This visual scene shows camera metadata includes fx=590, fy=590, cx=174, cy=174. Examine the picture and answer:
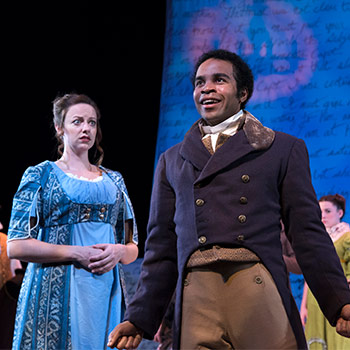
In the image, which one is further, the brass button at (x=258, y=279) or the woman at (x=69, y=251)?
the woman at (x=69, y=251)

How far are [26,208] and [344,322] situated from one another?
165 centimetres

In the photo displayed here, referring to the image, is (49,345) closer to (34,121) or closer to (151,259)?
(151,259)

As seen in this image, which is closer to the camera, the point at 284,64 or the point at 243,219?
the point at 243,219

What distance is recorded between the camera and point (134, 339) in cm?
186

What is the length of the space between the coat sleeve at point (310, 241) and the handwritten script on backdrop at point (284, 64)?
11.3 feet

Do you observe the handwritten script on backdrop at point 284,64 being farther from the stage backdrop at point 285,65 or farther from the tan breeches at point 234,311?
the tan breeches at point 234,311

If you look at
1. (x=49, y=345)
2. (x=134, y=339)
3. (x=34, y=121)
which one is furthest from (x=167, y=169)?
(x=34, y=121)

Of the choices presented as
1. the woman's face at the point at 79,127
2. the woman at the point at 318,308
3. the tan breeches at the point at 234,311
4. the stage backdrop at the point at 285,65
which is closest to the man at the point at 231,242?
the tan breeches at the point at 234,311

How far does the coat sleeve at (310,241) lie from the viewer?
1777mm

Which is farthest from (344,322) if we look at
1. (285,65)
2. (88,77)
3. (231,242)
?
(88,77)

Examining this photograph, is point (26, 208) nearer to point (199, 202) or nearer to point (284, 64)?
point (199, 202)

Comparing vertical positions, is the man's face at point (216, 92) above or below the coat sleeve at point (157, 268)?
above

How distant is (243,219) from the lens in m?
1.81

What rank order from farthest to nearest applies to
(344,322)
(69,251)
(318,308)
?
(318,308), (69,251), (344,322)
